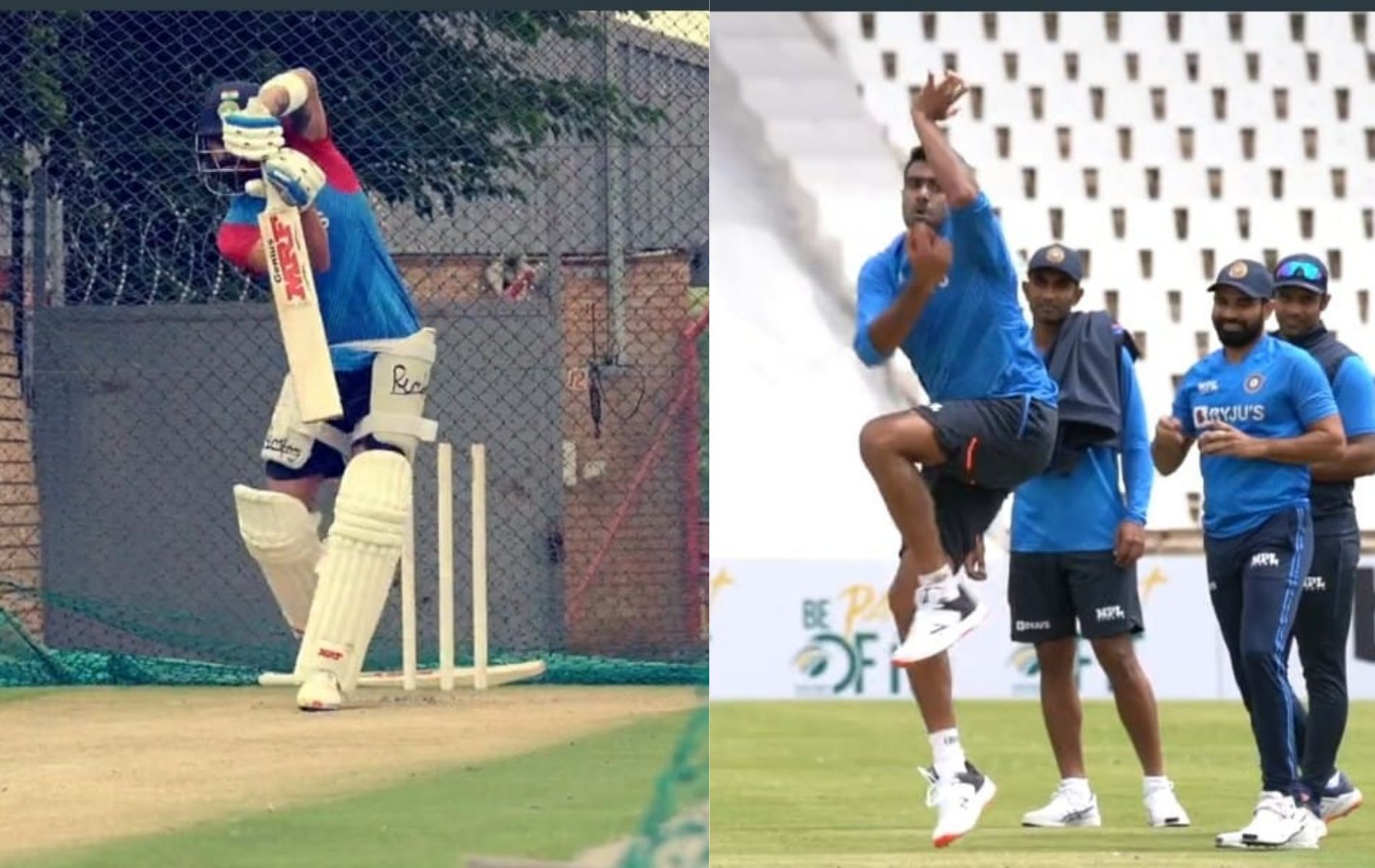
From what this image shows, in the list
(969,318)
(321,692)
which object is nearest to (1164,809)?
(969,318)

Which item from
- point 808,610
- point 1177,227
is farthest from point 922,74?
point 808,610

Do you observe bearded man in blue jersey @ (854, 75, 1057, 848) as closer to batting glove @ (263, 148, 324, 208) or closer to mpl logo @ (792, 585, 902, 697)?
batting glove @ (263, 148, 324, 208)

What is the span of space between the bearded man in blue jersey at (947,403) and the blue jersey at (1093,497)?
5.21 feet

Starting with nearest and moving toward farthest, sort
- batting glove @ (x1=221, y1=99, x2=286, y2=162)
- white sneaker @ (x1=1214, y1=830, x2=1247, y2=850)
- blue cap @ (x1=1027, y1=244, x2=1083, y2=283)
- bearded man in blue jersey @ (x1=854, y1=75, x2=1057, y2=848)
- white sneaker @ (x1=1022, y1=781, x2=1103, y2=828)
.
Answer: bearded man in blue jersey @ (x1=854, y1=75, x2=1057, y2=848)
batting glove @ (x1=221, y1=99, x2=286, y2=162)
white sneaker @ (x1=1214, y1=830, x2=1247, y2=850)
blue cap @ (x1=1027, y1=244, x2=1083, y2=283)
white sneaker @ (x1=1022, y1=781, x2=1103, y2=828)

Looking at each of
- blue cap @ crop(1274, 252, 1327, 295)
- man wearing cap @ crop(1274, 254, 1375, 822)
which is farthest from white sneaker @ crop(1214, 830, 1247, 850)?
blue cap @ crop(1274, 252, 1327, 295)

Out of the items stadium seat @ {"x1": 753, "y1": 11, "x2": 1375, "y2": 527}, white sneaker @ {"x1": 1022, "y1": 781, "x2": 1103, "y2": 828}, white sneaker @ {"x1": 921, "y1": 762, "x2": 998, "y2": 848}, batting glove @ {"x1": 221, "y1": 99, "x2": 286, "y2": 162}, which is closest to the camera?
white sneaker @ {"x1": 921, "y1": 762, "x2": 998, "y2": 848}

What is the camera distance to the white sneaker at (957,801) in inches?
242

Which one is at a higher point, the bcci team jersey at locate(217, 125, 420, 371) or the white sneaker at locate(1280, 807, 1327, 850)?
the bcci team jersey at locate(217, 125, 420, 371)

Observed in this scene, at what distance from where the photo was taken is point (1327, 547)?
7.56 metres

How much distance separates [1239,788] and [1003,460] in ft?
13.3

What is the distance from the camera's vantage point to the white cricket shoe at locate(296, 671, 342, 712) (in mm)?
7504

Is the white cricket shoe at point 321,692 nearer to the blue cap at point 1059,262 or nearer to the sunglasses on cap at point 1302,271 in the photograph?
the blue cap at point 1059,262

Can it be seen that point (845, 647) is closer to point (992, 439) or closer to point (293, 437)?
point (293, 437)

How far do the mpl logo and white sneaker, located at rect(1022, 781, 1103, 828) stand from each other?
903 centimetres
